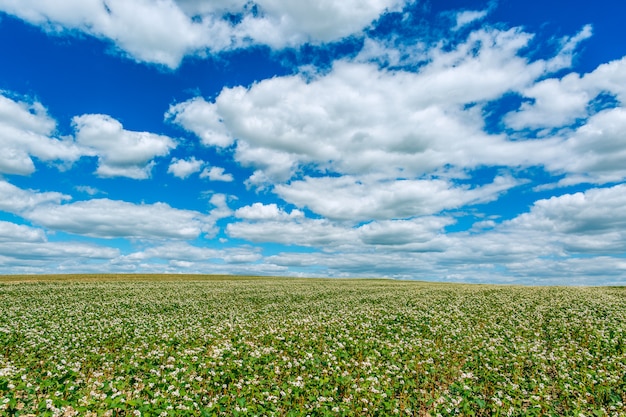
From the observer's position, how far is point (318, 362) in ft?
50.1

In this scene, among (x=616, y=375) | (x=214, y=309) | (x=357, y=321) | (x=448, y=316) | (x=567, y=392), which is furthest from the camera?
(x=214, y=309)

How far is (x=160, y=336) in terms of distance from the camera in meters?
21.1

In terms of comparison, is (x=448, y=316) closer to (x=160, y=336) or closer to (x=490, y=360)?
(x=490, y=360)

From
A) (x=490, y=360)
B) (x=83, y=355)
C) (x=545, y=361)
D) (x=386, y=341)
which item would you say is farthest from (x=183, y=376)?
(x=545, y=361)

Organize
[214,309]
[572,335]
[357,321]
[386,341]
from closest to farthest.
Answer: [386,341]
[572,335]
[357,321]
[214,309]

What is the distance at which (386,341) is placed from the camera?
20.1 meters

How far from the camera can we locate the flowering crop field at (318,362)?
1164 centimetres

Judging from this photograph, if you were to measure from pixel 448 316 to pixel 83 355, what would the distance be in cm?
2321

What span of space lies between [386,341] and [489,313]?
13582 millimetres

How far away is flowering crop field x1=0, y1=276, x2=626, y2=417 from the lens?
38.2 ft

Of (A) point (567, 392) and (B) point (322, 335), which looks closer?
(A) point (567, 392)

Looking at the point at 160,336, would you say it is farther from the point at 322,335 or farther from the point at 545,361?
the point at 545,361

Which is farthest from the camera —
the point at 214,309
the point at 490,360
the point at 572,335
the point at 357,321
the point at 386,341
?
the point at 214,309

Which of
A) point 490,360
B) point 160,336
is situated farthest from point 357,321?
point 160,336
